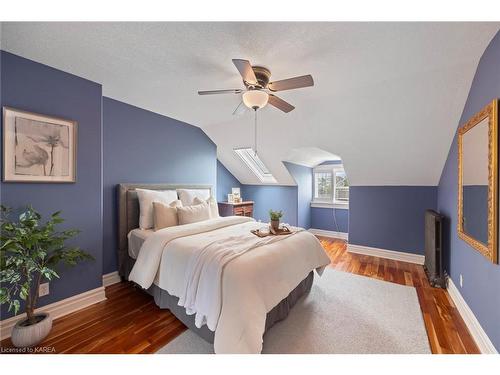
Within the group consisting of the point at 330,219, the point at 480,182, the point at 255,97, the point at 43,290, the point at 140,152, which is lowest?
the point at 43,290

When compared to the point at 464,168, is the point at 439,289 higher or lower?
lower

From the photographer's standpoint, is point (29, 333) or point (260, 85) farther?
point (260, 85)

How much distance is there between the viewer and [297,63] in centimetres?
190

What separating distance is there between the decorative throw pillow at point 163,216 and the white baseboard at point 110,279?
0.86 m

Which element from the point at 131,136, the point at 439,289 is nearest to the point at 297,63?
the point at 131,136

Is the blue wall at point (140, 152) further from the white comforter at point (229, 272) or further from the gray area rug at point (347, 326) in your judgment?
the gray area rug at point (347, 326)

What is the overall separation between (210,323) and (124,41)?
222 centimetres

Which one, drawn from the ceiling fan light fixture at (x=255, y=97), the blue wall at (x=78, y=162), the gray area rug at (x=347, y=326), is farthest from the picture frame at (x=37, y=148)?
the gray area rug at (x=347, y=326)

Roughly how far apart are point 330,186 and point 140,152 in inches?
171

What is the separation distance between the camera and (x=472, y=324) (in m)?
1.79

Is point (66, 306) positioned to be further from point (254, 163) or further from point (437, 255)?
point (437, 255)

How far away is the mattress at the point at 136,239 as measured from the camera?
2510 mm

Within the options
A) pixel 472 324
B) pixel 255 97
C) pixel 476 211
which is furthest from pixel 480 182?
pixel 255 97
